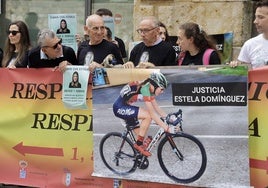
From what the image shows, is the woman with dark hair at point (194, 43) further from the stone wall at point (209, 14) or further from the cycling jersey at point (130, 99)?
the stone wall at point (209, 14)

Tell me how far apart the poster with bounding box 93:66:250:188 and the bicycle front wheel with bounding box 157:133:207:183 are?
0.8 inches

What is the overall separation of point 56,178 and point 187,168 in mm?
1380

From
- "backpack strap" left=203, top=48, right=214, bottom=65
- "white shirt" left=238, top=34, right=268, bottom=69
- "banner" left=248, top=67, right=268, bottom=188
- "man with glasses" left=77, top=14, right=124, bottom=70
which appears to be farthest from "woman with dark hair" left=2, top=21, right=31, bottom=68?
"banner" left=248, top=67, right=268, bottom=188

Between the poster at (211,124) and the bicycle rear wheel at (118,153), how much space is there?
8 cm

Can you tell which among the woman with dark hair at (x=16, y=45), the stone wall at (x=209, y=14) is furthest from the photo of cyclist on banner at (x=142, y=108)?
the stone wall at (x=209, y=14)

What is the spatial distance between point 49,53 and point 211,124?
1856mm

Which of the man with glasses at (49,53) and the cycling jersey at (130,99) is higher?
the man with glasses at (49,53)

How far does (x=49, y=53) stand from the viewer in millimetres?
5219

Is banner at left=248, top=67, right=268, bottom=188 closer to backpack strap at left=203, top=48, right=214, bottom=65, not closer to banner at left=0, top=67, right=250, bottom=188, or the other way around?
banner at left=0, top=67, right=250, bottom=188

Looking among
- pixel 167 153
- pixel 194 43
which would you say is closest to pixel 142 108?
pixel 167 153

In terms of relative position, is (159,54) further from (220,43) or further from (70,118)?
(220,43)

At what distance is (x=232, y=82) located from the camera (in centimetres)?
422

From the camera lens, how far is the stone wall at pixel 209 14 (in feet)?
24.4

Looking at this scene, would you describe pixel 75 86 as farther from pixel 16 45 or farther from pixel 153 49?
pixel 16 45
